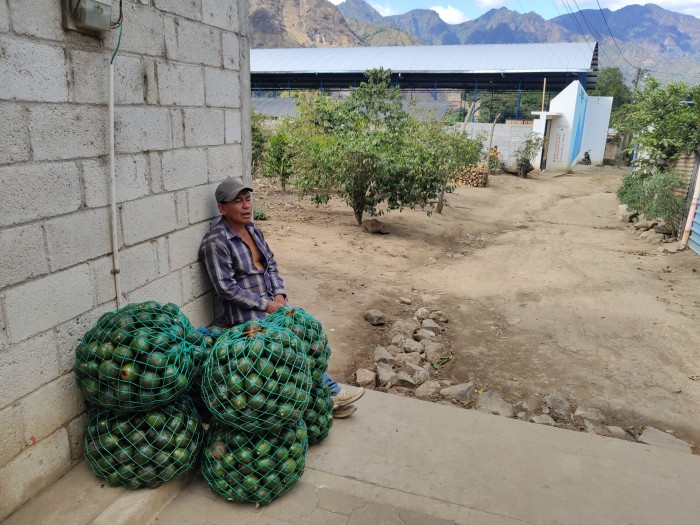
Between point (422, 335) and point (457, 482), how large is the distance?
3052 millimetres

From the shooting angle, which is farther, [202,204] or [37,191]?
[202,204]

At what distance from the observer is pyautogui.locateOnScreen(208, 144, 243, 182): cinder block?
3748 mm

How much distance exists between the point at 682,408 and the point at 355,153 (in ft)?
23.4

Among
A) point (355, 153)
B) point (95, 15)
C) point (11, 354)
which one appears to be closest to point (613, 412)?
point (11, 354)

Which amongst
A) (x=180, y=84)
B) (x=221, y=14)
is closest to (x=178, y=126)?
(x=180, y=84)

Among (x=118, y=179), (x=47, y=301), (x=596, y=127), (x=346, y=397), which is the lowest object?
(x=346, y=397)

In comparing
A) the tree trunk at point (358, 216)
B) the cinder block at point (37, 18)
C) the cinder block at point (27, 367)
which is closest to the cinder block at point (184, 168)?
the cinder block at point (37, 18)

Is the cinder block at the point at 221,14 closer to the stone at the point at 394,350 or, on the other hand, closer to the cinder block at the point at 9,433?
the cinder block at the point at 9,433

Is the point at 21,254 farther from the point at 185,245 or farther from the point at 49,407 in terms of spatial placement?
the point at 185,245

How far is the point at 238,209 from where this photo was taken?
3572 millimetres

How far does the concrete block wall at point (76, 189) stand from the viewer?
228 cm

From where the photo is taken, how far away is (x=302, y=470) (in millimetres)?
2844

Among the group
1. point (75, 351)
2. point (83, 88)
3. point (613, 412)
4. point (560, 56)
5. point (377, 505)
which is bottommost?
point (613, 412)

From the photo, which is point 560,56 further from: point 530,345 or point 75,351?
point 75,351
